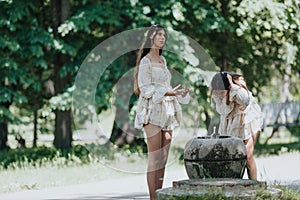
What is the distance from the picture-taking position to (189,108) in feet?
63.1

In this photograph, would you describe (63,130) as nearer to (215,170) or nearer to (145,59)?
(145,59)

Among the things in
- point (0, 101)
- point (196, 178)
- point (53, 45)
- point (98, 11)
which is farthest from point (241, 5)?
point (196, 178)

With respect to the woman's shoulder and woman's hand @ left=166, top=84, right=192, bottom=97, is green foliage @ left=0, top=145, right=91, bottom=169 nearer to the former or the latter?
the woman's shoulder

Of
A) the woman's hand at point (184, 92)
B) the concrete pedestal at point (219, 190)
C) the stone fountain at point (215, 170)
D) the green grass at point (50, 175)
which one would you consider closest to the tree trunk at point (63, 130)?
the green grass at point (50, 175)

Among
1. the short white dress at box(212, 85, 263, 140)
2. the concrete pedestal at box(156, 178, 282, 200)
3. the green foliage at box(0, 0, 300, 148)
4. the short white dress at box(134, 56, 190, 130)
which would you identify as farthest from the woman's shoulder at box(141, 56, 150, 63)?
the green foliage at box(0, 0, 300, 148)

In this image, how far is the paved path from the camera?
10.2 m

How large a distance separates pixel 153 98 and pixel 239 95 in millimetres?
1333

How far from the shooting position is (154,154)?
313 inches

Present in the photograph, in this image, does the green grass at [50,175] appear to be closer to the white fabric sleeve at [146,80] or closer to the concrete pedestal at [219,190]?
the white fabric sleeve at [146,80]

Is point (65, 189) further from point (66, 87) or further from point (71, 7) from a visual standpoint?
point (71, 7)

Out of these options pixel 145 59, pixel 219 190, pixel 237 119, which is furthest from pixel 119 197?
pixel 219 190

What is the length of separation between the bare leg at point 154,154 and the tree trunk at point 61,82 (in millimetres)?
9594

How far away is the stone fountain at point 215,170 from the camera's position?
6855 mm

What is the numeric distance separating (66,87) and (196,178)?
9.95 m
